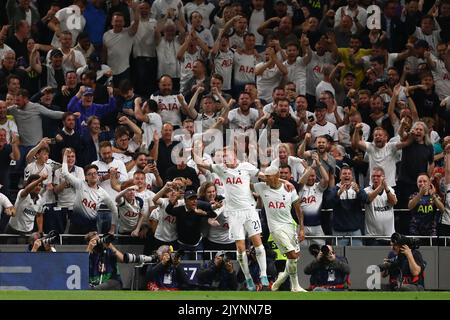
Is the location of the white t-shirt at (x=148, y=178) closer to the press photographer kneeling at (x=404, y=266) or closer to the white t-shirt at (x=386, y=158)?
the white t-shirt at (x=386, y=158)

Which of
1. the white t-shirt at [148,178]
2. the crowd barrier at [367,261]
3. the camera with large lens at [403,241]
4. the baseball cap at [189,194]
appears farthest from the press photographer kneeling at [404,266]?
the white t-shirt at [148,178]

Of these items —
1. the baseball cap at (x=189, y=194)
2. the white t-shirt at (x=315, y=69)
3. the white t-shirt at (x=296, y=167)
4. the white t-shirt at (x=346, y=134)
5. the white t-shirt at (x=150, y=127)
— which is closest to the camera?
the baseball cap at (x=189, y=194)

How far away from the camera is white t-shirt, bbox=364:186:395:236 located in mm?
23953

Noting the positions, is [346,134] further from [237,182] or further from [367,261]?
[237,182]

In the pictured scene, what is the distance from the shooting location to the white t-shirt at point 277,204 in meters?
21.8

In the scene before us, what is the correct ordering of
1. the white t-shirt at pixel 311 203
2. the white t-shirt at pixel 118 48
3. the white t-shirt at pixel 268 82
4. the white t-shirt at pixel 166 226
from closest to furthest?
the white t-shirt at pixel 166 226 → the white t-shirt at pixel 311 203 → the white t-shirt at pixel 268 82 → the white t-shirt at pixel 118 48

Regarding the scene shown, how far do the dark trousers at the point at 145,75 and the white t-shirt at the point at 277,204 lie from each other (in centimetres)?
632

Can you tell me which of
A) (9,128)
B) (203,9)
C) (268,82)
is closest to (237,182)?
(9,128)

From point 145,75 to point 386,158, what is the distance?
580cm

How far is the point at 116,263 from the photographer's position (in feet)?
72.2

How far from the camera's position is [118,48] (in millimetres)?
27391

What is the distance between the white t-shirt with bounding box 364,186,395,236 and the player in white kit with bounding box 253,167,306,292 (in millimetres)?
2305

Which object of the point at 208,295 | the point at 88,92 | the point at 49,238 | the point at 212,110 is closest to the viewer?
the point at 208,295
